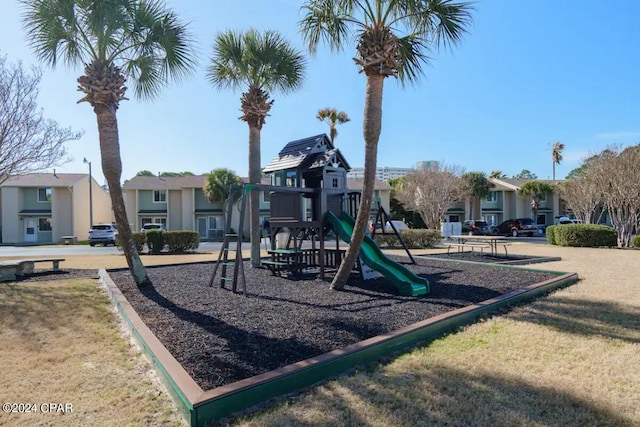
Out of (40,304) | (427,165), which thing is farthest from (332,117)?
(40,304)

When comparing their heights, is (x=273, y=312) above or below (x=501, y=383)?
above

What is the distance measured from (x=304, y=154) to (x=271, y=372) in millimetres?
7988

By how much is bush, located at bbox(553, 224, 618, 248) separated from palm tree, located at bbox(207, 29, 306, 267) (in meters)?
17.4

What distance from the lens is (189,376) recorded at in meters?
3.80

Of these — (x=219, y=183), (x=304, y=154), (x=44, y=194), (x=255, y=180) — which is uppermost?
(x=219, y=183)

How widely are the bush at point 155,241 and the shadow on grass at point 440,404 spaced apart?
60.1ft

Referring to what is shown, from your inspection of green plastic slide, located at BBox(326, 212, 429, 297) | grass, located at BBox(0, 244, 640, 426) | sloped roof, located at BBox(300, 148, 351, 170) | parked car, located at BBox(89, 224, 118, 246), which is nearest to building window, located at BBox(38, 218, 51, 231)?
parked car, located at BBox(89, 224, 118, 246)

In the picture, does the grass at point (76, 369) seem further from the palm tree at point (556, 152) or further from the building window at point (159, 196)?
the palm tree at point (556, 152)

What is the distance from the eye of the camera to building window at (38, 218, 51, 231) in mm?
34841

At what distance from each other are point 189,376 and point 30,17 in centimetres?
838

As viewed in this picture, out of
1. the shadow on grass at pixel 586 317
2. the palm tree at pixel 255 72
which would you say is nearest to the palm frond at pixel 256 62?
the palm tree at pixel 255 72

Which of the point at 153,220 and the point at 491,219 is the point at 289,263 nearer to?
the point at 153,220

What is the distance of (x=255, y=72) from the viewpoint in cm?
1226

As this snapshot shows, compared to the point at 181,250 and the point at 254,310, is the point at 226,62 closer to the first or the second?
the point at 254,310
